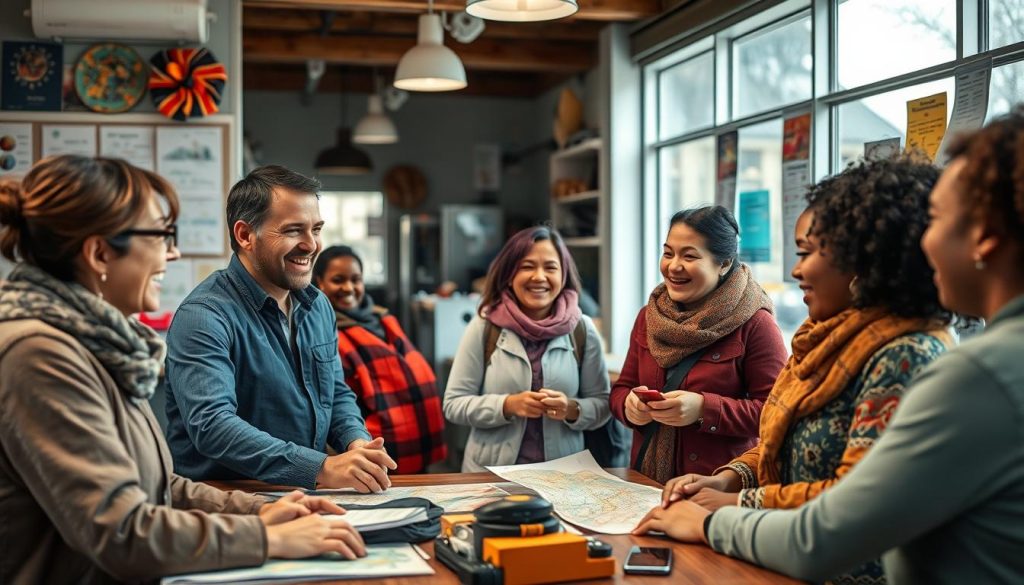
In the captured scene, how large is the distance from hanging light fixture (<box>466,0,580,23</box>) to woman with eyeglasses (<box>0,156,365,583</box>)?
1.70m

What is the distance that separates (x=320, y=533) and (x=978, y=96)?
A: 106 inches

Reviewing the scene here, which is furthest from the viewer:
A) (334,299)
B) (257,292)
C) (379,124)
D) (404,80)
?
(379,124)

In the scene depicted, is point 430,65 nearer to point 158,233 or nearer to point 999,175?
point 158,233

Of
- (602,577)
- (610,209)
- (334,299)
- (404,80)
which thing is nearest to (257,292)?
(602,577)

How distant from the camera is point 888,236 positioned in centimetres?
168

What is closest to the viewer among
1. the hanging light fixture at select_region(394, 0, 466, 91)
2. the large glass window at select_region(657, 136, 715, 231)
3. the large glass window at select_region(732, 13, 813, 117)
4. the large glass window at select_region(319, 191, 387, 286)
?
the hanging light fixture at select_region(394, 0, 466, 91)

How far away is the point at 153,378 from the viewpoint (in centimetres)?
168

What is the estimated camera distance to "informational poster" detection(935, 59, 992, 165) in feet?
10.8

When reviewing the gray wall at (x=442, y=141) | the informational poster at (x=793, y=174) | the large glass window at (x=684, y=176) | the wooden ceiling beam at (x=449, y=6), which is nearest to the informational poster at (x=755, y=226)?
the informational poster at (x=793, y=174)

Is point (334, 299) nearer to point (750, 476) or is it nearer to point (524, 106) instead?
point (750, 476)

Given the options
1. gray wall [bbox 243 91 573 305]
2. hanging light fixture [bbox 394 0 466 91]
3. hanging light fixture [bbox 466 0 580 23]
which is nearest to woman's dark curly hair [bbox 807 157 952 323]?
hanging light fixture [bbox 466 0 580 23]

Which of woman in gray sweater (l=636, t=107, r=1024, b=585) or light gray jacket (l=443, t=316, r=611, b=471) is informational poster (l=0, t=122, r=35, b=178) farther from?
woman in gray sweater (l=636, t=107, r=1024, b=585)

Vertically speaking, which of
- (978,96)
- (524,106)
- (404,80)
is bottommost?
(978,96)

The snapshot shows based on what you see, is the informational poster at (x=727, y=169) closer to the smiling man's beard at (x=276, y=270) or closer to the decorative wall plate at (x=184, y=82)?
the decorative wall plate at (x=184, y=82)
